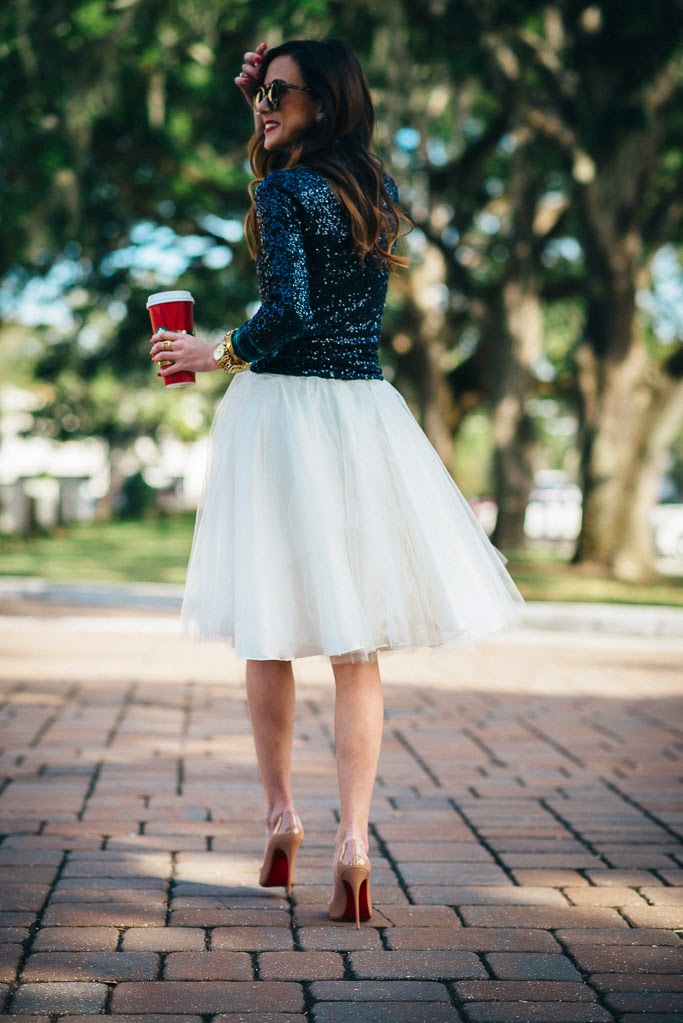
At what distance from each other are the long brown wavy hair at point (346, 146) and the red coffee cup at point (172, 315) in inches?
9.0

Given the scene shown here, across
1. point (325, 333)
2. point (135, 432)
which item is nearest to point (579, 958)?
point (325, 333)

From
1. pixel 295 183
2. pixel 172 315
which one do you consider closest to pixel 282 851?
pixel 172 315

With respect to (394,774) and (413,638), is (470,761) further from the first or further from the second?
(413,638)

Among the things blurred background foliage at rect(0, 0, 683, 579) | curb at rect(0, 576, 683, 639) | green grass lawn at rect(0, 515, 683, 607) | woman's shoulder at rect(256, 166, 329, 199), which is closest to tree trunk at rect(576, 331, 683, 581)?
blurred background foliage at rect(0, 0, 683, 579)

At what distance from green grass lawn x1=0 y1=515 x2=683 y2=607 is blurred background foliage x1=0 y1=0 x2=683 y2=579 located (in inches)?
36.9

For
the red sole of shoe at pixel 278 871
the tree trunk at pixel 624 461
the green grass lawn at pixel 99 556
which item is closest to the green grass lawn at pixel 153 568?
the green grass lawn at pixel 99 556

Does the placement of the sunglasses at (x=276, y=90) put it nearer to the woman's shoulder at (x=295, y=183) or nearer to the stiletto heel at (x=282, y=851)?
the woman's shoulder at (x=295, y=183)

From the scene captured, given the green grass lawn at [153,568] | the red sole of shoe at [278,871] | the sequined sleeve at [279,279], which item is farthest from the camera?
the green grass lawn at [153,568]

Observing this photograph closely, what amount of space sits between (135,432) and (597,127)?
33853mm

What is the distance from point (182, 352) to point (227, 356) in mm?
126

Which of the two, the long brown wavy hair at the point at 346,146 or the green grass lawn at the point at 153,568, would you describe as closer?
the long brown wavy hair at the point at 346,146

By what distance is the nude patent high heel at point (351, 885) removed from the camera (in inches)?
119

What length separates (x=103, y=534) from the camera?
2898cm

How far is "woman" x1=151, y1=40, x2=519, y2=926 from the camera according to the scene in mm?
3055
